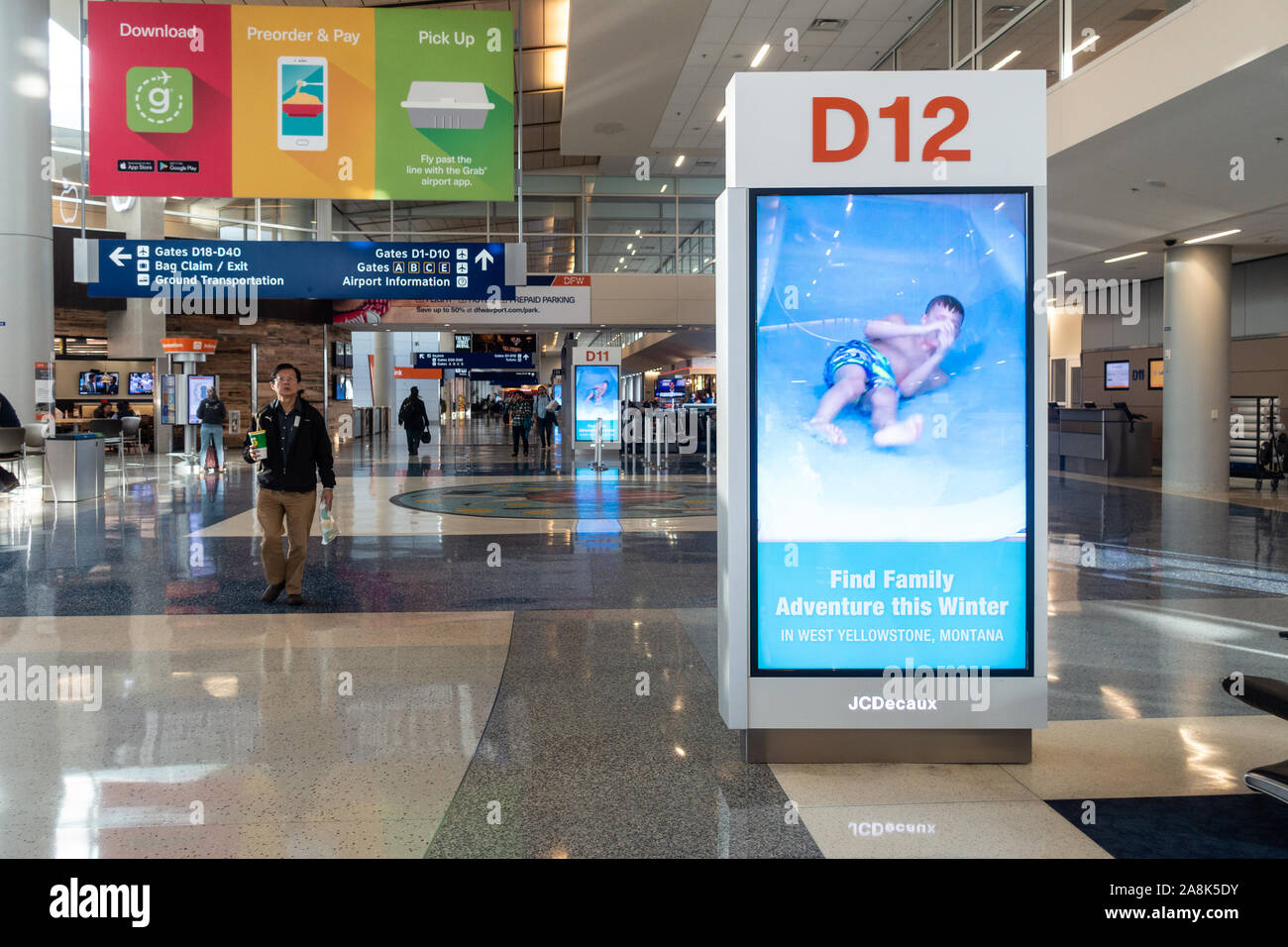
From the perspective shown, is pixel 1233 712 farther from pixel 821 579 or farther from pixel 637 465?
pixel 637 465

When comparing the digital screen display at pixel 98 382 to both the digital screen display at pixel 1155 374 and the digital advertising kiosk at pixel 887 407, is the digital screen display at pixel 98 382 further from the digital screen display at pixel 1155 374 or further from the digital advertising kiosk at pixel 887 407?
the digital advertising kiosk at pixel 887 407

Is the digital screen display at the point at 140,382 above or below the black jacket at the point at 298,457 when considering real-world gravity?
above

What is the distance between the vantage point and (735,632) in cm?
473

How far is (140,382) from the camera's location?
31.0m

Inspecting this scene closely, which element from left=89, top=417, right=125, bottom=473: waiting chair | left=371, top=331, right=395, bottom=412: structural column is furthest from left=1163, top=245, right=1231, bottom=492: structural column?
→ left=371, top=331, right=395, bottom=412: structural column

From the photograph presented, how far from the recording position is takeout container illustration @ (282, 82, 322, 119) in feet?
41.9

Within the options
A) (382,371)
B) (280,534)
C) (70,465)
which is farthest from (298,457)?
(382,371)

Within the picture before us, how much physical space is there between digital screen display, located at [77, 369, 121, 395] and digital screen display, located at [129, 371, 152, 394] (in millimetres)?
388

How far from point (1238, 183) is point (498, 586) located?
1179 centimetres

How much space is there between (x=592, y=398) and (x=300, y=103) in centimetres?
1850

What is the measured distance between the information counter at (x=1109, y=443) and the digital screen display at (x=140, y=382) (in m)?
24.6

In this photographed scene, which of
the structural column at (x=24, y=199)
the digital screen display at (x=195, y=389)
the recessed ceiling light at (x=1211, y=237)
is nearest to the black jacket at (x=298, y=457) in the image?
the structural column at (x=24, y=199)

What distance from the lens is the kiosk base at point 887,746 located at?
479cm

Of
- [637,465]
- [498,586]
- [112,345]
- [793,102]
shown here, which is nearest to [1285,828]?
[793,102]
